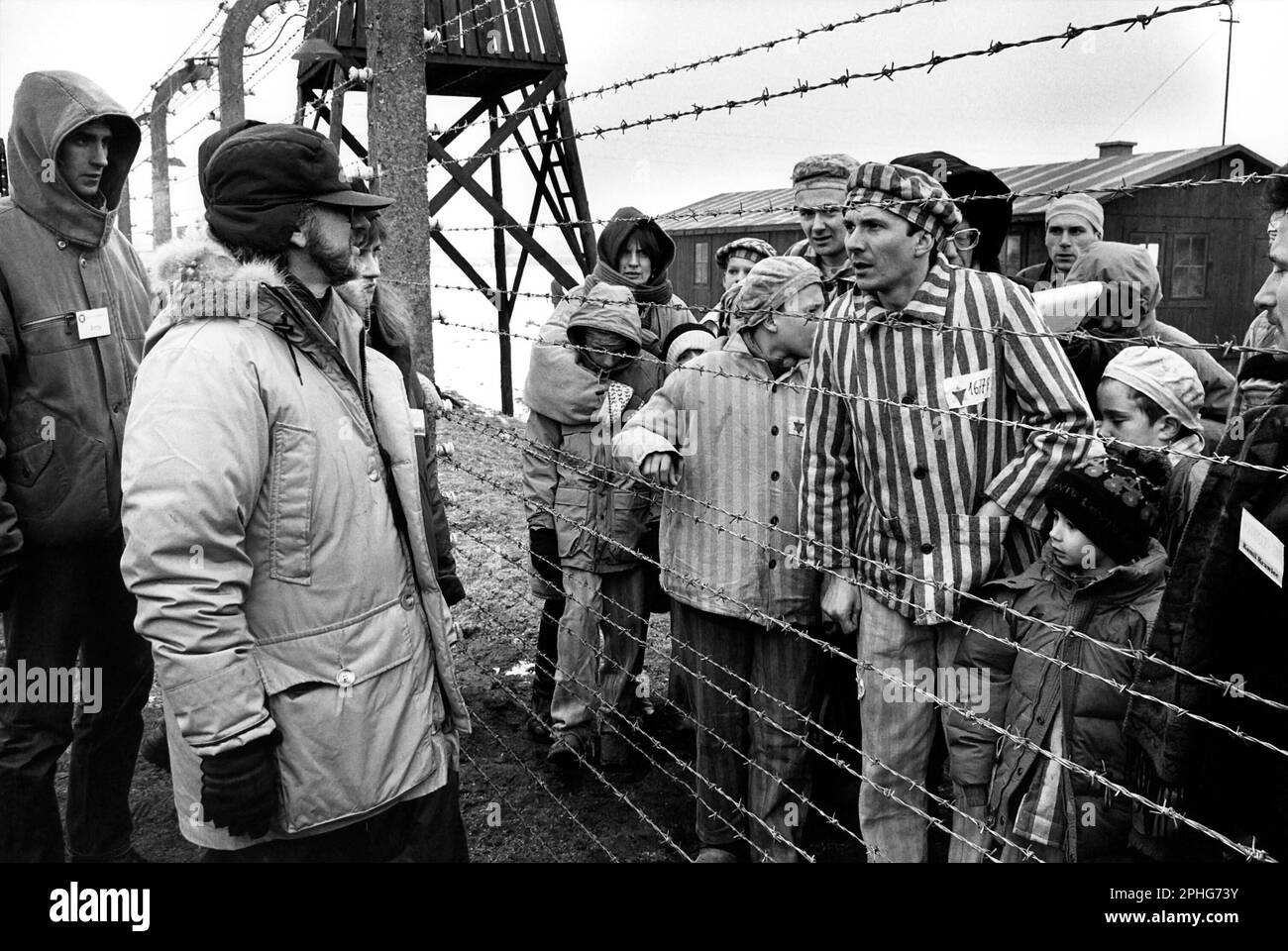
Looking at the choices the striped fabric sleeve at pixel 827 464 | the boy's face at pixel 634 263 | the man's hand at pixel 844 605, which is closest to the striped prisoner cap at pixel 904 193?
the striped fabric sleeve at pixel 827 464

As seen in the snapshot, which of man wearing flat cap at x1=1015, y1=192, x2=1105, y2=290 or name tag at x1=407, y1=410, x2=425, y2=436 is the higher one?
man wearing flat cap at x1=1015, y1=192, x2=1105, y2=290

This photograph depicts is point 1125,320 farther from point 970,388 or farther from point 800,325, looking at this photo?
point 970,388

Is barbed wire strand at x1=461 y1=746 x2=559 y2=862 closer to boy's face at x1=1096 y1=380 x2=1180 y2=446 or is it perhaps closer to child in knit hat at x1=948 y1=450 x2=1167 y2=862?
child in knit hat at x1=948 y1=450 x2=1167 y2=862

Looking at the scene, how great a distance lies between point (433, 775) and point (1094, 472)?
5.49 feet

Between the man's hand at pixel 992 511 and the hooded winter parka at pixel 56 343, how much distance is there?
250cm

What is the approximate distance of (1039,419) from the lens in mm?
2439

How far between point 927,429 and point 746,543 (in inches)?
35.5

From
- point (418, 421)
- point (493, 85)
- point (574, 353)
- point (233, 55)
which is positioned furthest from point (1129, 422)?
point (493, 85)

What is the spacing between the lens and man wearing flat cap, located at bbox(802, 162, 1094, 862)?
243cm

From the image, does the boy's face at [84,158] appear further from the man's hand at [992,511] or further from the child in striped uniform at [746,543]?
the man's hand at [992,511]

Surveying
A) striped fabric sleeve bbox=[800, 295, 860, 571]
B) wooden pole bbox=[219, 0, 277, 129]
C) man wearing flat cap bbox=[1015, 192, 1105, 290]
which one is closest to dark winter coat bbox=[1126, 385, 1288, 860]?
striped fabric sleeve bbox=[800, 295, 860, 571]

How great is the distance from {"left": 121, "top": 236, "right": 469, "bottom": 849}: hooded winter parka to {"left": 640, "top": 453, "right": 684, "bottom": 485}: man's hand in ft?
3.14

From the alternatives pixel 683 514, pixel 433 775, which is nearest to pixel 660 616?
pixel 683 514

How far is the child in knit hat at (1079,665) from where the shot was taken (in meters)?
2.24
